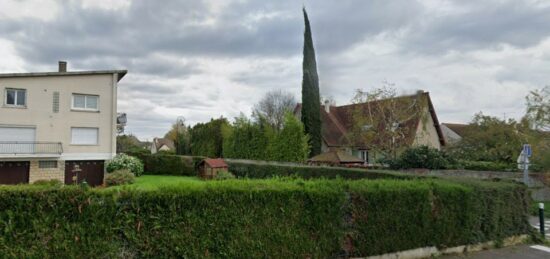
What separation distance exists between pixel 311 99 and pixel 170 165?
45.7ft

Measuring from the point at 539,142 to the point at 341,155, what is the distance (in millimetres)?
10716

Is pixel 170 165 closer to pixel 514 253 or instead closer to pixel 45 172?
pixel 45 172

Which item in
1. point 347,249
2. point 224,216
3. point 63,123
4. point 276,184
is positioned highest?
point 63,123

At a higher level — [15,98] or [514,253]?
[15,98]

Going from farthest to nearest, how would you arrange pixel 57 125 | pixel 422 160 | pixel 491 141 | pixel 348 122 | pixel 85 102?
pixel 348 122
pixel 491 141
pixel 85 102
pixel 57 125
pixel 422 160

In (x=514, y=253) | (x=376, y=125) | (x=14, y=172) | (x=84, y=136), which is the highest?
(x=376, y=125)

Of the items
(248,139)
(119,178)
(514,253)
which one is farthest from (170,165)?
(514,253)

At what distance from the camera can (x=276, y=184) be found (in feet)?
18.6

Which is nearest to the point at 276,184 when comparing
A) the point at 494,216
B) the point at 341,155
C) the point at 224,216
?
the point at 224,216

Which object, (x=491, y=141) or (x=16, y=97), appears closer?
(x=16, y=97)

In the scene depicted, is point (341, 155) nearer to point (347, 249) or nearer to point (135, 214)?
point (347, 249)

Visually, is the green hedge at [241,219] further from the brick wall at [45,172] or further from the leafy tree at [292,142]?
the brick wall at [45,172]

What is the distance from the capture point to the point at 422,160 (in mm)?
20094

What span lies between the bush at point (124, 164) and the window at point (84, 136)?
92.0 inches
